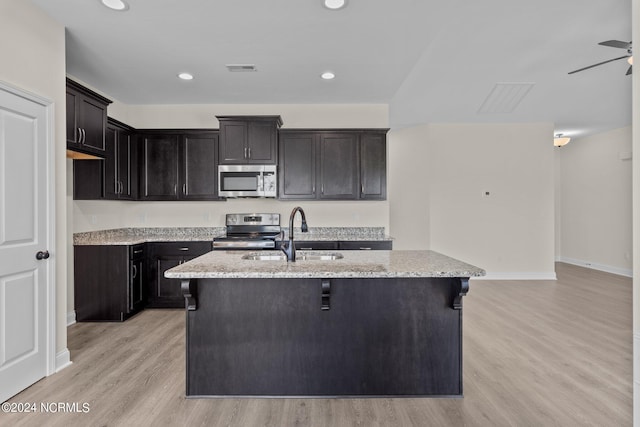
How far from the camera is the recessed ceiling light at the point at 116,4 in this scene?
2.45 metres

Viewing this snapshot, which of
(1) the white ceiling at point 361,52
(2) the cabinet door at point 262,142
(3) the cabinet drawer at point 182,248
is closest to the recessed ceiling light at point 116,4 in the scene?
(1) the white ceiling at point 361,52

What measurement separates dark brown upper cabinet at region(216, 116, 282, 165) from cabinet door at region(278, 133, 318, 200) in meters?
0.20

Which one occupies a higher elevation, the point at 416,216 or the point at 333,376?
the point at 416,216

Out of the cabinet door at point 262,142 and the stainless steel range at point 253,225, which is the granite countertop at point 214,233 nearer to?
the stainless steel range at point 253,225

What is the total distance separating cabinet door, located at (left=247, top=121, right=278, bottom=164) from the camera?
176 inches

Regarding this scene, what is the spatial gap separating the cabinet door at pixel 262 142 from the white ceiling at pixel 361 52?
438 mm

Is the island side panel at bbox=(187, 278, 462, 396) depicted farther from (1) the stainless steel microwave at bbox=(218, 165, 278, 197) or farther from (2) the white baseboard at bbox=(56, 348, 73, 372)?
(1) the stainless steel microwave at bbox=(218, 165, 278, 197)

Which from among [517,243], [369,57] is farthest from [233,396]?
Answer: [517,243]

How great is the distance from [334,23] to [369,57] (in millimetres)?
719

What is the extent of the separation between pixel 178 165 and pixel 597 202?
7864mm

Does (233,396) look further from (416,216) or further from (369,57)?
(416,216)

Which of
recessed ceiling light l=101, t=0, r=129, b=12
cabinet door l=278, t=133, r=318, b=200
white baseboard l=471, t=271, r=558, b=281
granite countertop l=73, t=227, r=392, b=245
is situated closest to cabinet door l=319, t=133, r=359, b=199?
cabinet door l=278, t=133, r=318, b=200

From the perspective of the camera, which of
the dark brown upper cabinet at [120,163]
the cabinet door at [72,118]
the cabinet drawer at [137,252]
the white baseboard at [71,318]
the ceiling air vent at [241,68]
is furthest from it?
the dark brown upper cabinet at [120,163]

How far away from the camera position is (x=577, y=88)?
5059 millimetres
